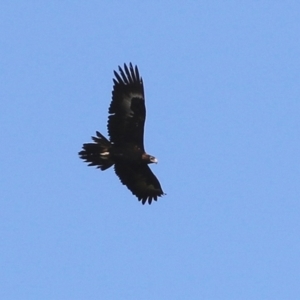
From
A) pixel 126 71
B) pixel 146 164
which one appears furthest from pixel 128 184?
pixel 126 71

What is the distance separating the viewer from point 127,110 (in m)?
32.6

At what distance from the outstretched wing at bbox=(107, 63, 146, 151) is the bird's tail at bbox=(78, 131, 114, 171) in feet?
0.72

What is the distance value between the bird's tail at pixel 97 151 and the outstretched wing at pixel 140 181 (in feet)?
1.99

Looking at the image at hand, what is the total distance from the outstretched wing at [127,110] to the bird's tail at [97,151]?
22 cm

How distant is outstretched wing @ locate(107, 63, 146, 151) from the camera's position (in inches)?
1282

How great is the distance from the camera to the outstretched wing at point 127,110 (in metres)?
32.6

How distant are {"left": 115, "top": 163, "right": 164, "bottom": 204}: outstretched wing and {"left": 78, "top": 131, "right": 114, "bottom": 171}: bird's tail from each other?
1.99 feet

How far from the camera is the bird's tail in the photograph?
1280 inches

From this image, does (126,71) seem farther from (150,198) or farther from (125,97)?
(150,198)

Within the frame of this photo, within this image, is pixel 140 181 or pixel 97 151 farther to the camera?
pixel 140 181

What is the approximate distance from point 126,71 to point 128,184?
2.93m

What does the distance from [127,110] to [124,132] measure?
21.7 inches

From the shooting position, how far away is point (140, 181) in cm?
3378

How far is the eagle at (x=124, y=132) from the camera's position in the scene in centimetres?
3253
